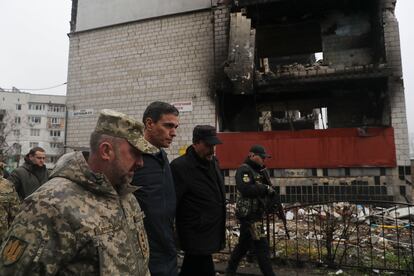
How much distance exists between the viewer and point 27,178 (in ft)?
15.9

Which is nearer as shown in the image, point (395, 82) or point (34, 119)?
point (395, 82)

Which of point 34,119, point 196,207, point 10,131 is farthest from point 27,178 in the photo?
point 34,119

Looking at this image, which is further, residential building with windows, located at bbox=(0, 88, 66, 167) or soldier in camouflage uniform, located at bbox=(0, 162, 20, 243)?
residential building with windows, located at bbox=(0, 88, 66, 167)

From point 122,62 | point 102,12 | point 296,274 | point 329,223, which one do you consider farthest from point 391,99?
point 102,12

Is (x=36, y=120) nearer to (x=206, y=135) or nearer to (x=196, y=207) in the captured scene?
(x=206, y=135)


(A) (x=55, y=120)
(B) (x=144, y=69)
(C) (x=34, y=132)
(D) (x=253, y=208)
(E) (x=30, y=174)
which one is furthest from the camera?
(A) (x=55, y=120)

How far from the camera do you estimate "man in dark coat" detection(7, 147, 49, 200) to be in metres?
4.74

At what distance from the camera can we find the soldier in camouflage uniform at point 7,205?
287 centimetres

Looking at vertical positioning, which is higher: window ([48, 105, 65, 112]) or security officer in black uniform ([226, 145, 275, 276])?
window ([48, 105, 65, 112])

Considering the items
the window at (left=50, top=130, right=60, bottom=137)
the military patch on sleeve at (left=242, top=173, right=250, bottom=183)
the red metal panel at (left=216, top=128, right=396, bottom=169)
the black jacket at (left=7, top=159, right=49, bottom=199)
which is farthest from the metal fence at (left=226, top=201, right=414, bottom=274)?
the window at (left=50, top=130, right=60, bottom=137)

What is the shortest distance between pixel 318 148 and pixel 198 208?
8331 millimetres

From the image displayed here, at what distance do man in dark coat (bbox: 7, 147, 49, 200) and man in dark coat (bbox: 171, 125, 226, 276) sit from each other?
9.92 ft

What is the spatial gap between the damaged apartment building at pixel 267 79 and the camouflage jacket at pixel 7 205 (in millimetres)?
8393

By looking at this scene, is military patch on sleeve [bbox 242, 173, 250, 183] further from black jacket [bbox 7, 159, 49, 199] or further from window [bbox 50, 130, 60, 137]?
window [bbox 50, 130, 60, 137]
